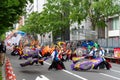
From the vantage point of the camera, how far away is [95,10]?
53.1 metres

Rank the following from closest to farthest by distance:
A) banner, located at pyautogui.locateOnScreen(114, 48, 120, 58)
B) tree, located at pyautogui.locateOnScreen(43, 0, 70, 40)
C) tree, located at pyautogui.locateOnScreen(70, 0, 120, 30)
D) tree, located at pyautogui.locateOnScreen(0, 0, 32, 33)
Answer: tree, located at pyautogui.locateOnScreen(0, 0, 32, 33), banner, located at pyautogui.locateOnScreen(114, 48, 120, 58), tree, located at pyautogui.locateOnScreen(70, 0, 120, 30), tree, located at pyautogui.locateOnScreen(43, 0, 70, 40)

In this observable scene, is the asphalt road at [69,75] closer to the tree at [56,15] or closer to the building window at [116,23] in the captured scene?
the building window at [116,23]

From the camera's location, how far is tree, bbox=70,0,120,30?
5041 centimetres

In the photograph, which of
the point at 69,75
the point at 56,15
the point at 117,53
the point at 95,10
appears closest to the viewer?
the point at 69,75

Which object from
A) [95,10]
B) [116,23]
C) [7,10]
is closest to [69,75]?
[7,10]

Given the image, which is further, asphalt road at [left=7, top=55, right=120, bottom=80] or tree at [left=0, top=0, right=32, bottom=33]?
tree at [left=0, top=0, right=32, bottom=33]

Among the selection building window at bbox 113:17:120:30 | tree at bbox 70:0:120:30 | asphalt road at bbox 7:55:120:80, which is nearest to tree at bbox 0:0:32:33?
asphalt road at bbox 7:55:120:80

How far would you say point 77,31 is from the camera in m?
70.9

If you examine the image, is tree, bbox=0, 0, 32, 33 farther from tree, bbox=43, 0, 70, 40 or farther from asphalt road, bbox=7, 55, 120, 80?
tree, bbox=43, 0, 70, 40

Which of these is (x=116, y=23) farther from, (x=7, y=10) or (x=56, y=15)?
(x=7, y=10)

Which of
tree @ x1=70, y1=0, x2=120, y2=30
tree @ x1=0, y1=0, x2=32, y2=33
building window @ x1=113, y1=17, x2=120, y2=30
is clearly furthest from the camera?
building window @ x1=113, y1=17, x2=120, y2=30

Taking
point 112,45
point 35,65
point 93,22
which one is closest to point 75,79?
point 35,65

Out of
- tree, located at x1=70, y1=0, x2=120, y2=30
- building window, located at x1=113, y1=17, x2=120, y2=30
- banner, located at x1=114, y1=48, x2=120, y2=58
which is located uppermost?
tree, located at x1=70, y1=0, x2=120, y2=30

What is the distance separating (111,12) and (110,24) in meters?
8.49
